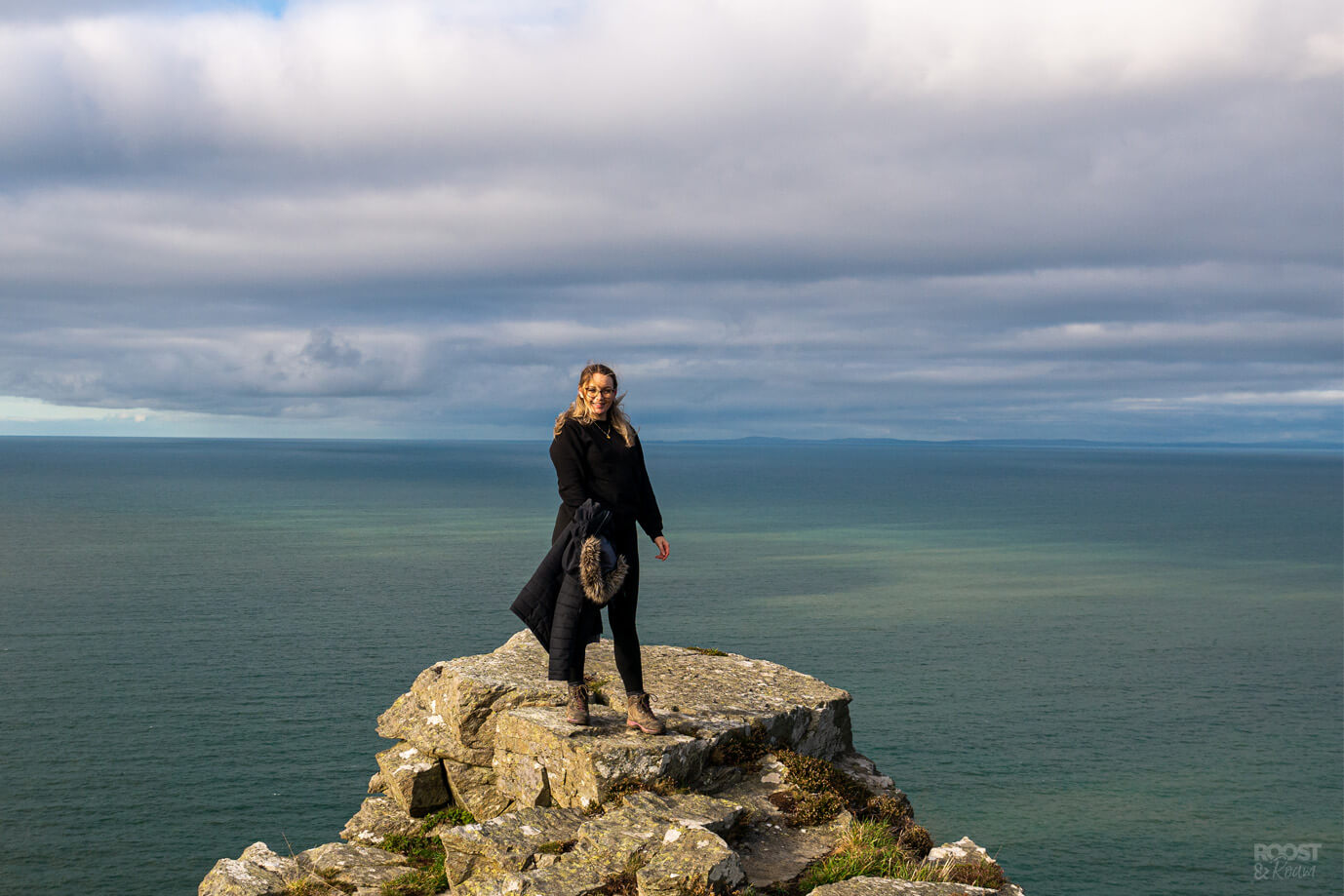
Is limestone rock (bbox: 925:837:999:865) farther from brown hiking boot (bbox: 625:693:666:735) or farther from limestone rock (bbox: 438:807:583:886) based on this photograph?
limestone rock (bbox: 438:807:583:886)

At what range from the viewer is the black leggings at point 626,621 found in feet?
42.6

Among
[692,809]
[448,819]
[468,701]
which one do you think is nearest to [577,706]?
[692,809]

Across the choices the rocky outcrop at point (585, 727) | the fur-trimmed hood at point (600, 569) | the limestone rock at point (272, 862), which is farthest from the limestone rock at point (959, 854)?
the limestone rock at point (272, 862)

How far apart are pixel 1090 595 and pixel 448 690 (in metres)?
95.2

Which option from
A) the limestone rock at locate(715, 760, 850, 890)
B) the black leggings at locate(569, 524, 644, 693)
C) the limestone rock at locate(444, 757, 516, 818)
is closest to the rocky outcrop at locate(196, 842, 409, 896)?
the limestone rock at locate(444, 757, 516, 818)

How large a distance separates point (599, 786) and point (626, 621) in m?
2.21

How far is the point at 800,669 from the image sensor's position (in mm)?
62094

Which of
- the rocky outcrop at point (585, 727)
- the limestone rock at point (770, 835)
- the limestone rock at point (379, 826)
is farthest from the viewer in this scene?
the limestone rock at point (379, 826)

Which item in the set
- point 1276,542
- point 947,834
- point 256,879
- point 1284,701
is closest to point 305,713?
point 947,834

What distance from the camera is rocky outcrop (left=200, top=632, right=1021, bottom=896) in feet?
37.9

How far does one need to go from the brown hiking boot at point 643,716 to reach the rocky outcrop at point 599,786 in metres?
0.15

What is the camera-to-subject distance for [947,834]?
39.6m

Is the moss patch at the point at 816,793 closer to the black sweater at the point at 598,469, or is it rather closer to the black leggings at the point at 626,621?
Answer: the black leggings at the point at 626,621

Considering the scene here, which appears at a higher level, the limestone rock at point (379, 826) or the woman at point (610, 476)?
the woman at point (610, 476)
